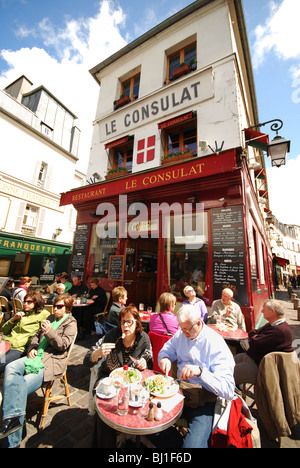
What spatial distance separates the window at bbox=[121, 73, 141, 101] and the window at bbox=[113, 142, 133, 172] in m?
2.33

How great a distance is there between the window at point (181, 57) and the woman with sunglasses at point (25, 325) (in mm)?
9008

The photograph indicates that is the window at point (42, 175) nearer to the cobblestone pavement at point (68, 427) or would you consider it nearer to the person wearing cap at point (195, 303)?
the person wearing cap at point (195, 303)

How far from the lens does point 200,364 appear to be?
202 centimetres

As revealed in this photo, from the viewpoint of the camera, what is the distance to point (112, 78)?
963cm

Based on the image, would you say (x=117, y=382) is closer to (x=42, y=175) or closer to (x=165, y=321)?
(x=165, y=321)

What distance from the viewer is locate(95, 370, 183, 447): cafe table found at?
4.60ft

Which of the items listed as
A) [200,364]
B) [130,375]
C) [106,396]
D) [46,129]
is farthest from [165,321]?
[46,129]

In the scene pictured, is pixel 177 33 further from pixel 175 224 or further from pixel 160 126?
pixel 175 224

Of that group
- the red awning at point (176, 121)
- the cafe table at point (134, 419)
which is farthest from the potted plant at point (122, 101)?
the cafe table at point (134, 419)

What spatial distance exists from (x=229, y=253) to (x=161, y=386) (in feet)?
12.7

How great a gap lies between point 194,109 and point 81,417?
27.5 ft

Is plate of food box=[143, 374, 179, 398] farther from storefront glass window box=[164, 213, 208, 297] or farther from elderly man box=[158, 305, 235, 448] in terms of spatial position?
storefront glass window box=[164, 213, 208, 297]

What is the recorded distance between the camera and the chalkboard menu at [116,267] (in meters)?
7.00
